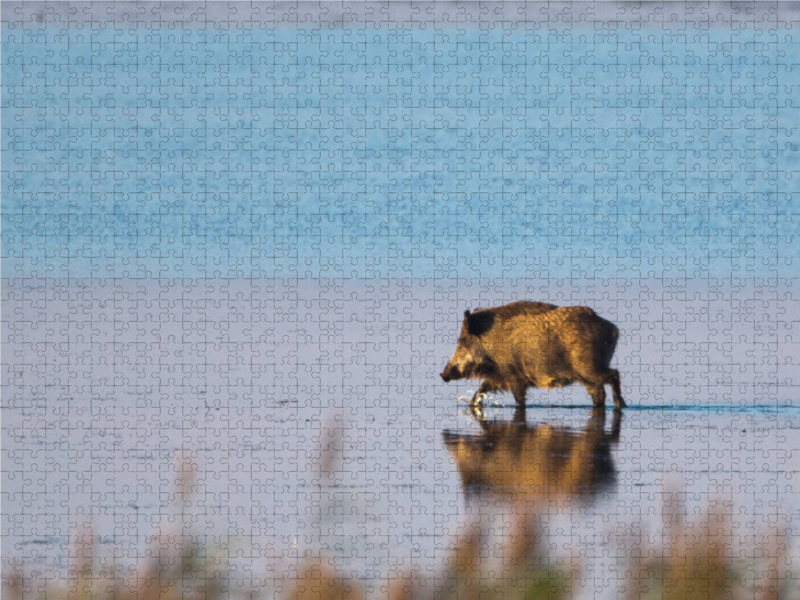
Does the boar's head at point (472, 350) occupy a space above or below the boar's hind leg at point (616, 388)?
above

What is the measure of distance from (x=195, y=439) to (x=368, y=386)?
196 inches

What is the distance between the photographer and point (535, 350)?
71.6 ft

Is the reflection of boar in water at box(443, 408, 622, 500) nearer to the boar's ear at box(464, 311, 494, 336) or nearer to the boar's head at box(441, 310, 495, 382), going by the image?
the boar's head at box(441, 310, 495, 382)

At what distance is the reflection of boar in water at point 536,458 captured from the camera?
15383 mm

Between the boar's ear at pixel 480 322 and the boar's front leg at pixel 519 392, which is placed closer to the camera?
the boar's front leg at pixel 519 392

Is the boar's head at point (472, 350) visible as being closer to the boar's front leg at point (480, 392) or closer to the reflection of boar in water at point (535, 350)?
the reflection of boar in water at point (535, 350)

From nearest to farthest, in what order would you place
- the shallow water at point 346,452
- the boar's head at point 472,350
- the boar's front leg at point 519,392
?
the shallow water at point 346,452 → the boar's front leg at point 519,392 → the boar's head at point 472,350

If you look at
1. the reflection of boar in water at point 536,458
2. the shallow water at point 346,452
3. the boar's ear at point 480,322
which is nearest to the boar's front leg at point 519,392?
the shallow water at point 346,452

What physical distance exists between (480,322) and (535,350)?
1080mm

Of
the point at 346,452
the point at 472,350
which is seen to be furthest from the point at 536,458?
the point at 472,350

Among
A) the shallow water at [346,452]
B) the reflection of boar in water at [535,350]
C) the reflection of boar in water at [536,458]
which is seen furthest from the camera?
the reflection of boar in water at [535,350]

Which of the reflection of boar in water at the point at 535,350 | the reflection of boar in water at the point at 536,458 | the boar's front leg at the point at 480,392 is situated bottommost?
the reflection of boar in water at the point at 536,458

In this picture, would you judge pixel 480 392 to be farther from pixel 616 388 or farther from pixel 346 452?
pixel 346 452

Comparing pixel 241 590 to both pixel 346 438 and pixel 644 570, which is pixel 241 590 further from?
pixel 346 438
